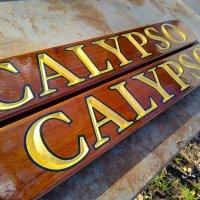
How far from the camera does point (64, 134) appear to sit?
105 cm

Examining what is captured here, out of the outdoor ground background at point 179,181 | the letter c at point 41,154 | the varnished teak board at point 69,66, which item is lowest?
the outdoor ground background at point 179,181

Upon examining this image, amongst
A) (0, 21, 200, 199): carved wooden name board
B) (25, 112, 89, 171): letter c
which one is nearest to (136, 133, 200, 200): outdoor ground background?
(0, 21, 200, 199): carved wooden name board

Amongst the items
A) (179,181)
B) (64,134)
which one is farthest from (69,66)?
(179,181)

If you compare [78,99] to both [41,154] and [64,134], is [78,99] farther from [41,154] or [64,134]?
[41,154]

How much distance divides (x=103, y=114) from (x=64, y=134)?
0.66ft

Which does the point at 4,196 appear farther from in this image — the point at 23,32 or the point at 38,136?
the point at 23,32

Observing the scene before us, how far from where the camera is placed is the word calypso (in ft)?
3.28

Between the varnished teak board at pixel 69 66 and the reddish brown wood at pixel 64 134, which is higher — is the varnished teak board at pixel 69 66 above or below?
above

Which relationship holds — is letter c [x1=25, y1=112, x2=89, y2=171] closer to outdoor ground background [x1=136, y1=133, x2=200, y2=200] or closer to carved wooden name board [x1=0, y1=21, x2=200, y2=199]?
carved wooden name board [x1=0, y1=21, x2=200, y2=199]

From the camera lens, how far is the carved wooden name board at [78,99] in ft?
3.12

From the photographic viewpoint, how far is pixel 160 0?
221 cm

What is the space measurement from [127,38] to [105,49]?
209 mm

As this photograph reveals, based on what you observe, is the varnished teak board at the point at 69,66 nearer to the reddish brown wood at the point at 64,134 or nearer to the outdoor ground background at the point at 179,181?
the reddish brown wood at the point at 64,134

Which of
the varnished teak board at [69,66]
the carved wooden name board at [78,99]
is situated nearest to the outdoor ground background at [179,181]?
the carved wooden name board at [78,99]
